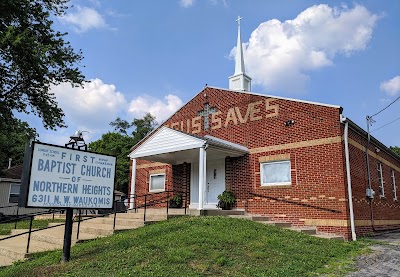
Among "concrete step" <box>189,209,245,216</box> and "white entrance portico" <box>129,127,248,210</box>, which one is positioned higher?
"white entrance portico" <box>129,127,248,210</box>

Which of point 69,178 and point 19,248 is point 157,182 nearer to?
point 19,248

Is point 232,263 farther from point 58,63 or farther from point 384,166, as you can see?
point 384,166

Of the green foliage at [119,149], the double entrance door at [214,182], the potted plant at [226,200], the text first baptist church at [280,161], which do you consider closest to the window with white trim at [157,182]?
the text first baptist church at [280,161]

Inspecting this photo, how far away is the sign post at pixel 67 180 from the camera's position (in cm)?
679

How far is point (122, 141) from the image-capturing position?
45094 mm

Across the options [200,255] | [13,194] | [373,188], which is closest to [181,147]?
[200,255]

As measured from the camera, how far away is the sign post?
6.79 metres

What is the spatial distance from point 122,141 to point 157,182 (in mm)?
28297

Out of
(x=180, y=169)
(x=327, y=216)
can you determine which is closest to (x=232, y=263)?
(x=327, y=216)

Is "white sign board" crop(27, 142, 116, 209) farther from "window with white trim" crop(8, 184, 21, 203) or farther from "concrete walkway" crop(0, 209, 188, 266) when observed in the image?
"window with white trim" crop(8, 184, 21, 203)

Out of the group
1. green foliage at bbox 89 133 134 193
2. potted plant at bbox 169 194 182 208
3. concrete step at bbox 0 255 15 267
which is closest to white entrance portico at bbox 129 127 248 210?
potted plant at bbox 169 194 182 208

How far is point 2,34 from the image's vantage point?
40.1 feet

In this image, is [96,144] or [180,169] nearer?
[180,169]

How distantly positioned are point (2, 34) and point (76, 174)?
795 cm
